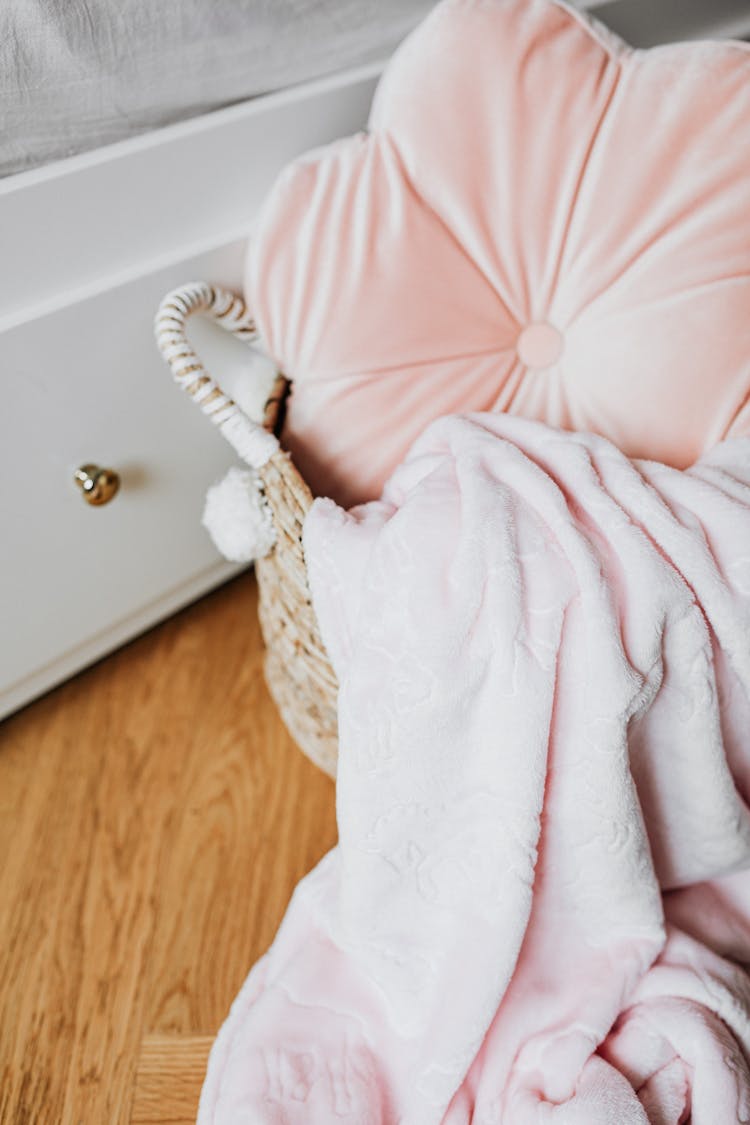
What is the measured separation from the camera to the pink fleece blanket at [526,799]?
0.63 meters

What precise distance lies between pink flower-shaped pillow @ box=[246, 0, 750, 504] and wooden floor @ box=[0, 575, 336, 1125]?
1.16 ft

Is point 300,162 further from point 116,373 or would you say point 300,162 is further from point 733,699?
point 733,699

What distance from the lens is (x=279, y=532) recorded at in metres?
0.80

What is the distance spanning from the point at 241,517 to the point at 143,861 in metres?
0.36

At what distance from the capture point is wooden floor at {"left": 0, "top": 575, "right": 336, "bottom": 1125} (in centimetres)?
79

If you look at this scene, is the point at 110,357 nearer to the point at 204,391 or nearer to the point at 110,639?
the point at 204,391

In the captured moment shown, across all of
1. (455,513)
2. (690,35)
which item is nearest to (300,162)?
(455,513)

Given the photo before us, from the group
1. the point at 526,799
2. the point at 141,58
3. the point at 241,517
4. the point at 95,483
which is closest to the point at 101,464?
the point at 95,483

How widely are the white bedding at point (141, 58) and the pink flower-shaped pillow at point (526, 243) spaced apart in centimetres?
9

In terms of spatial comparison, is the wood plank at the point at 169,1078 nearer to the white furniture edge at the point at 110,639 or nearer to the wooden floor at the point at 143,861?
the wooden floor at the point at 143,861

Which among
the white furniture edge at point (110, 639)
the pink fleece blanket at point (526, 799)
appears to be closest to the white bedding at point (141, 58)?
the pink fleece blanket at point (526, 799)

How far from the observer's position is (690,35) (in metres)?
1.21

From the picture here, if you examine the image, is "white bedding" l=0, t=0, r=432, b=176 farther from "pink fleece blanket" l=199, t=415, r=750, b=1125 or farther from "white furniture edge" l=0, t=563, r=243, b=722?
"white furniture edge" l=0, t=563, r=243, b=722

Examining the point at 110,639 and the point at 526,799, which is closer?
the point at 526,799
